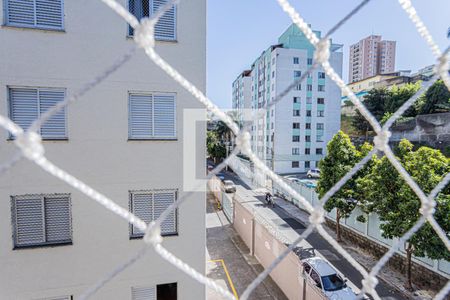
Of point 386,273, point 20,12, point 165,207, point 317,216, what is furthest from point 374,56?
point 317,216

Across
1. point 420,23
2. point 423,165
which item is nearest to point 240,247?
point 423,165

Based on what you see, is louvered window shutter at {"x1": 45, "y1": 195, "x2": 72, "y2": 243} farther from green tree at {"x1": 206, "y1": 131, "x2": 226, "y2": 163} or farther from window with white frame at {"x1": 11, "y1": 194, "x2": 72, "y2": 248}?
green tree at {"x1": 206, "y1": 131, "x2": 226, "y2": 163}

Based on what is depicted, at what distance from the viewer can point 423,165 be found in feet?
17.7

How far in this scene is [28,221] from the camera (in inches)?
119

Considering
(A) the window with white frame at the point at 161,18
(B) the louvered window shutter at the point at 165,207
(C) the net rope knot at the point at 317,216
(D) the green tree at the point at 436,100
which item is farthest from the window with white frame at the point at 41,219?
(D) the green tree at the point at 436,100

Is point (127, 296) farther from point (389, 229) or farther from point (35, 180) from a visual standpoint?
point (389, 229)

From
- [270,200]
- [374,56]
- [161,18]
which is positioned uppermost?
[374,56]

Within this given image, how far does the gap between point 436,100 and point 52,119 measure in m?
21.4

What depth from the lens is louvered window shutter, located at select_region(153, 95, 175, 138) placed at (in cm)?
339

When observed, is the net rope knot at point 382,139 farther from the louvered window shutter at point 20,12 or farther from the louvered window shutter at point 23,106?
the louvered window shutter at point 20,12

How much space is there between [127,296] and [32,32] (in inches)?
135

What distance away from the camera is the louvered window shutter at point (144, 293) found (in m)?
3.40

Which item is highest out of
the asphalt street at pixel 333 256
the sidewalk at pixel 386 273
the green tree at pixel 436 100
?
the green tree at pixel 436 100

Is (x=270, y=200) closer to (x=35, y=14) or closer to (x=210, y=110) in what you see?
(x=35, y=14)
